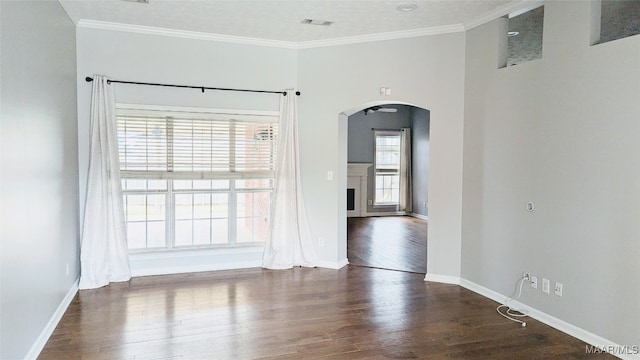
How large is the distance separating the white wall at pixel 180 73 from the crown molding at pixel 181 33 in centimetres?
4

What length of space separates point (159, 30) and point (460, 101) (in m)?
3.56

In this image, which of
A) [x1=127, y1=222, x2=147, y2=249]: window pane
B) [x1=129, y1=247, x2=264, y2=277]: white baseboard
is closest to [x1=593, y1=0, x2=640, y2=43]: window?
[x1=129, y1=247, x2=264, y2=277]: white baseboard

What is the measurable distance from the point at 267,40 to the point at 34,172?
321cm

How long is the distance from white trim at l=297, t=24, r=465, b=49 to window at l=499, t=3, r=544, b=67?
65 cm

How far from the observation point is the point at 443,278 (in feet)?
16.6

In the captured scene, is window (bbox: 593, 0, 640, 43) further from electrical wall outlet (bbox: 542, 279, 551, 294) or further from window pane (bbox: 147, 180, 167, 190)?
window pane (bbox: 147, 180, 167, 190)

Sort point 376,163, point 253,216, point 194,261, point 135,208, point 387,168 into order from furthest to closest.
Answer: point 387,168 → point 376,163 → point 253,216 → point 194,261 → point 135,208

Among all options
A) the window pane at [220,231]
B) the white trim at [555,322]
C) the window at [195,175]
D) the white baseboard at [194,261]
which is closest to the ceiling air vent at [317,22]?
the window at [195,175]

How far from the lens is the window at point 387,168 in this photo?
1101 cm

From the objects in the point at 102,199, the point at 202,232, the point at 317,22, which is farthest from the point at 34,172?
the point at 317,22

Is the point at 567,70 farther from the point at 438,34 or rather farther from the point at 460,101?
the point at 438,34

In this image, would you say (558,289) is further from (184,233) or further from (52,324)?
(52,324)

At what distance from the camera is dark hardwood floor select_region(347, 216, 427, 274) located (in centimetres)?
599

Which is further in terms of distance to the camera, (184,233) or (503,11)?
(184,233)
